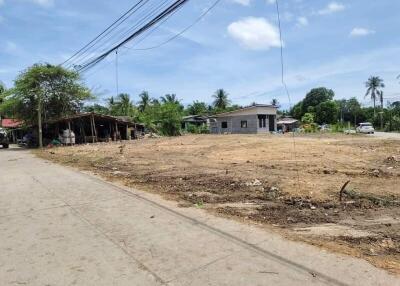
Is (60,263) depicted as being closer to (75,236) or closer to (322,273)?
(75,236)

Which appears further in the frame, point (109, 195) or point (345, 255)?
point (109, 195)

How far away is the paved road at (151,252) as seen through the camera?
5.08 metres

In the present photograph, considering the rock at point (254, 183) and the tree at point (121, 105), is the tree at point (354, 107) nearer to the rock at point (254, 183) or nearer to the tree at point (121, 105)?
the tree at point (121, 105)

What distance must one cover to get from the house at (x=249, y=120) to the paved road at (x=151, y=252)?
171 ft

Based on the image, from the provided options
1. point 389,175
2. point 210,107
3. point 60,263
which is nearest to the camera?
point 60,263

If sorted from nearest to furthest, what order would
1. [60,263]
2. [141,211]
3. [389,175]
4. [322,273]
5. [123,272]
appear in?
[322,273], [123,272], [60,263], [141,211], [389,175]

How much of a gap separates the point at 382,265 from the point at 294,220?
2508mm

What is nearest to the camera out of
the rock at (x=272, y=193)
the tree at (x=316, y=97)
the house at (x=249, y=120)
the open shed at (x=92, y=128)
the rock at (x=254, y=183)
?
the rock at (x=272, y=193)

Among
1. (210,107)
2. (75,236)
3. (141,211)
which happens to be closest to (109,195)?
Answer: (141,211)

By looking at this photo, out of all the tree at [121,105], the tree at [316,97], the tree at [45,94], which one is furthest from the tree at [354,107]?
the tree at [45,94]

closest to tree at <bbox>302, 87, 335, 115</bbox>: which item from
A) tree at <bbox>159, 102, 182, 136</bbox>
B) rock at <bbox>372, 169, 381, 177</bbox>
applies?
tree at <bbox>159, 102, 182, 136</bbox>

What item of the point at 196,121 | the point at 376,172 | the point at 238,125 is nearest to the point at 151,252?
the point at 376,172

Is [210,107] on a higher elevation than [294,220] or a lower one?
higher

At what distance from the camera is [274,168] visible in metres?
14.8
